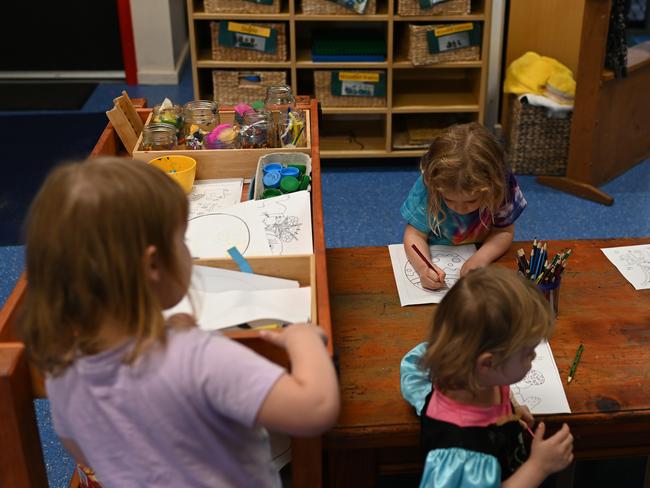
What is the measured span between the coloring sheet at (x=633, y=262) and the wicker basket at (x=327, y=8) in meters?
2.10

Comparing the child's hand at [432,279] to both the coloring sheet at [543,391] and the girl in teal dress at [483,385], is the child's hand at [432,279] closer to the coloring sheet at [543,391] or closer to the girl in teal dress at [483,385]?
the coloring sheet at [543,391]

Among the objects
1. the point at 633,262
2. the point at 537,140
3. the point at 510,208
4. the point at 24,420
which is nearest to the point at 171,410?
the point at 24,420

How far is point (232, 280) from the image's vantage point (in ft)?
4.94

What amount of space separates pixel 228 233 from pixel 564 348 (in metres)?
0.76

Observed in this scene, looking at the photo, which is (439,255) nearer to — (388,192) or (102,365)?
(102,365)

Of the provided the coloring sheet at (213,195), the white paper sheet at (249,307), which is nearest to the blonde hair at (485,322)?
the white paper sheet at (249,307)

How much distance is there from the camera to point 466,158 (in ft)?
5.67

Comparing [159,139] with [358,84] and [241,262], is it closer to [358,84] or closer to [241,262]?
[241,262]

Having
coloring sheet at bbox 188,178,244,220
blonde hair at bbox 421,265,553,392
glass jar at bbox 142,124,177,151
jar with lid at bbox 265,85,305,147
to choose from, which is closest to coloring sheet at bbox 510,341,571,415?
blonde hair at bbox 421,265,553,392

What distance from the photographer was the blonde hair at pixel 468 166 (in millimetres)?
1732

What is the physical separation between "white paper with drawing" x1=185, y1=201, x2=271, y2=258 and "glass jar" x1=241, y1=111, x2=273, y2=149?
0.34 meters

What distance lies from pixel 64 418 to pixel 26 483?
0.30m

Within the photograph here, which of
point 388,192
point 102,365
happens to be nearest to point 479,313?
point 102,365

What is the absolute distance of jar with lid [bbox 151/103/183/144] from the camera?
7.39ft
